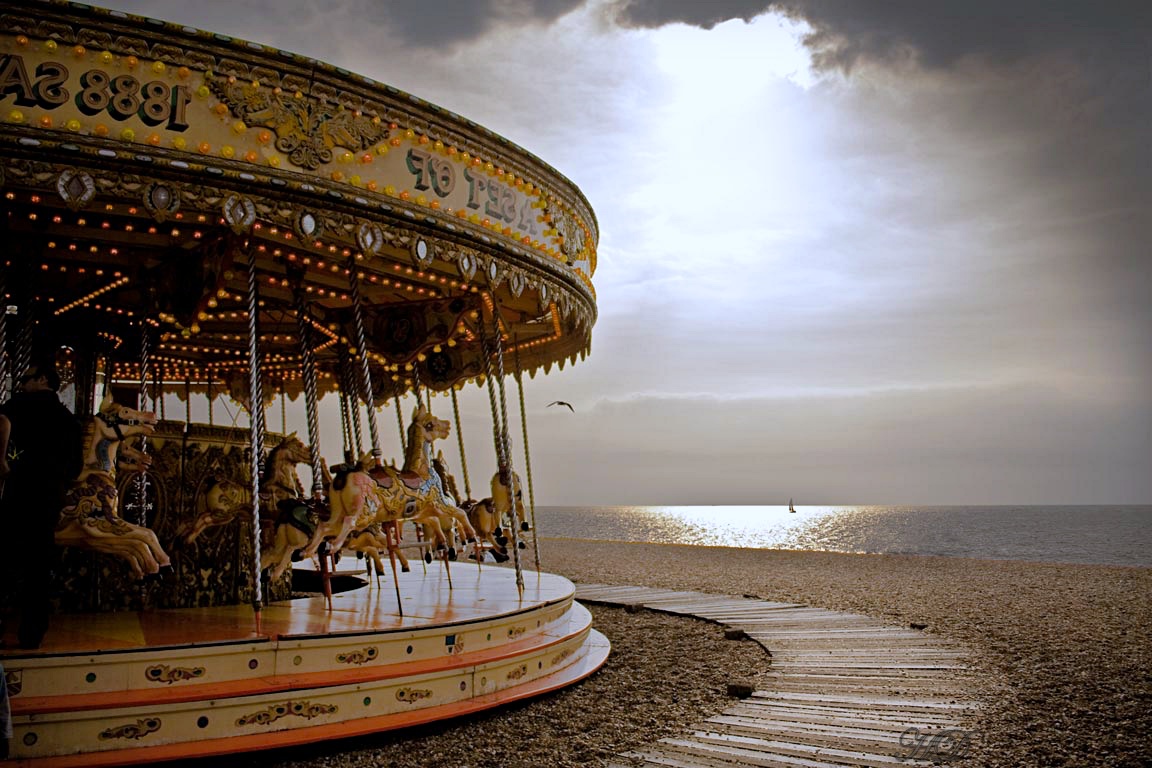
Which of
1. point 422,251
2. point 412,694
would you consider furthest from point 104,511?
point 422,251

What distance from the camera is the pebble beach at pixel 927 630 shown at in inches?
192

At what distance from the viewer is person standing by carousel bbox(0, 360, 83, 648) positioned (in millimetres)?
4887

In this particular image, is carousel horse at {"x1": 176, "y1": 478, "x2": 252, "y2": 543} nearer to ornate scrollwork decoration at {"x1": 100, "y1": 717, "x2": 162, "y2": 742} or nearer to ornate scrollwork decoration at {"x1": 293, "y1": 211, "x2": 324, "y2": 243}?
ornate scrollwork decoration at {"x1": 100, "y1": 717, "x2": 162, "y2": 742}

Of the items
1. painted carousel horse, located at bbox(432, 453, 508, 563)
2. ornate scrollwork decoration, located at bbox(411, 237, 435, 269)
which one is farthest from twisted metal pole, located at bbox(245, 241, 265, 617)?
painted carousel horse, located at bbox(432, 453, 508, 563)

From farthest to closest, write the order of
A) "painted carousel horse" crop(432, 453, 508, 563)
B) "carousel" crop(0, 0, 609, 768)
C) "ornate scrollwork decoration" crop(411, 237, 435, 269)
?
"painted carousel horse" crop(432, 453, 508, 563) < "ornate scrollwork decoration" crop(411, 237, 435, 269) < "carousel" crop(0, 0, 609, 768)

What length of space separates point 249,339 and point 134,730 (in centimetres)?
333

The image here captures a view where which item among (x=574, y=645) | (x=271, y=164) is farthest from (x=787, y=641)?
(x=271, y=164)

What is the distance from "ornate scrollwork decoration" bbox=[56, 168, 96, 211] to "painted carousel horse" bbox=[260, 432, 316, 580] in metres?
2.64

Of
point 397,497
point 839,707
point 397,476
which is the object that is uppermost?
point 397,476

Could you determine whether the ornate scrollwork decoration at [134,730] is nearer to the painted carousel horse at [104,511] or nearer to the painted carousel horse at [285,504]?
the painted carousel horse at [104,511]

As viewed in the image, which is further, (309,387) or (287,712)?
(309,387)

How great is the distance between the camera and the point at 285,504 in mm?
6266

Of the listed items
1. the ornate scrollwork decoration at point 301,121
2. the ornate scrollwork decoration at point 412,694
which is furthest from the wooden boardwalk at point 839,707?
the ornate scrollwork decoration at point 301,121

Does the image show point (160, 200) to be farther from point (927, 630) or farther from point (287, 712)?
point (927, 630)
